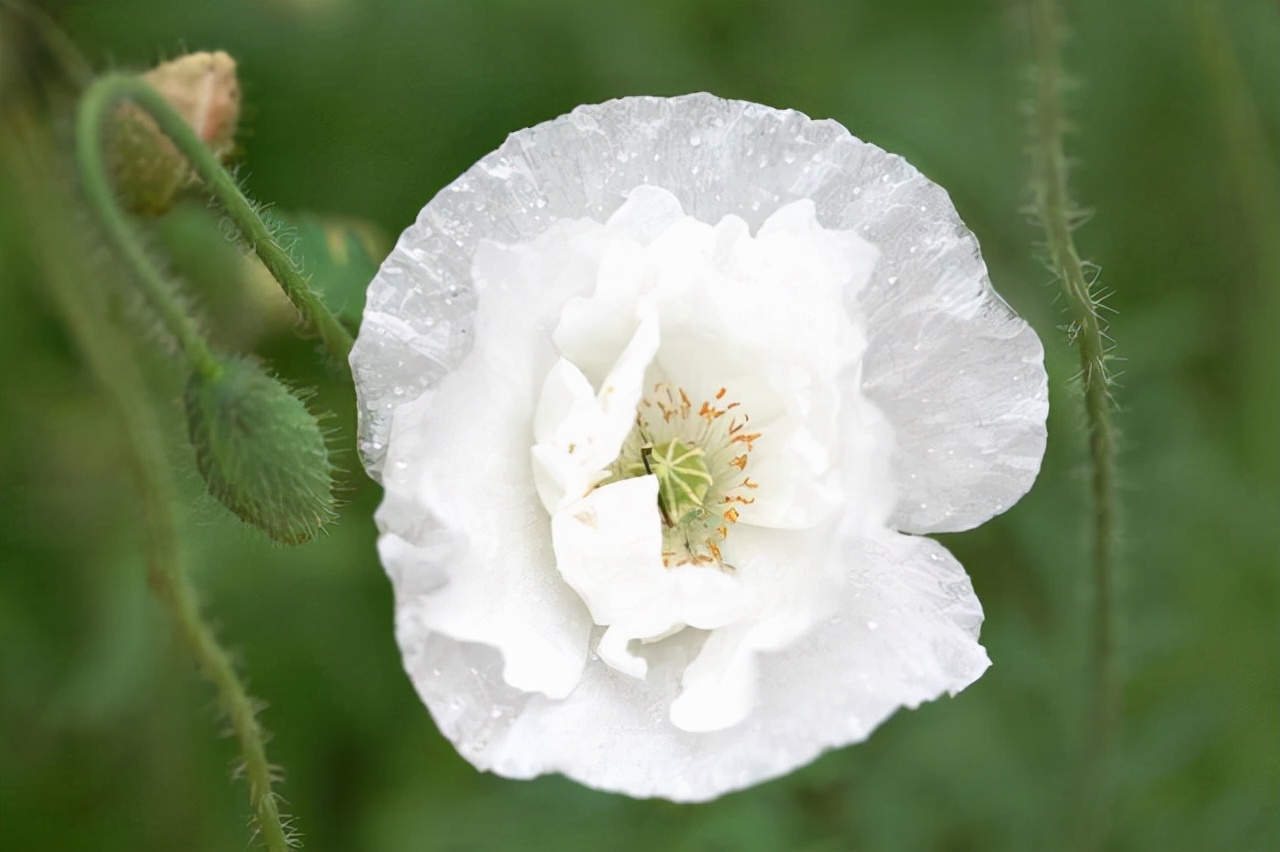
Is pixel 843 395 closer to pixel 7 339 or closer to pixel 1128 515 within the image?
pixel 1128 515

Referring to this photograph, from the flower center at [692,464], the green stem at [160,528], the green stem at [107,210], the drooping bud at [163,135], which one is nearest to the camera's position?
the green stem at [107,210]

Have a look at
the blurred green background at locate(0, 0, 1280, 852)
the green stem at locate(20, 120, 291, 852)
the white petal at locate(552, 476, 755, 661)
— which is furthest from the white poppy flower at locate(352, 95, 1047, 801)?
the blurred green background at locate(0, 0, 1280, 852)

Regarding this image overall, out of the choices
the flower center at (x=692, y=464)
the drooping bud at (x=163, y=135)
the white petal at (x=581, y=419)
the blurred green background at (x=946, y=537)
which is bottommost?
the blurred green background at (x=946, y=537)

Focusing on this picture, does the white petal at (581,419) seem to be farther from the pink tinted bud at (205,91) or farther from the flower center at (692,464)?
the pink tinted bud at (205,91)

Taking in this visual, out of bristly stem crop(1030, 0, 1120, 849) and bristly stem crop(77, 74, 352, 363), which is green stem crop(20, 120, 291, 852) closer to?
bristly stem crop(77, 74, 352, 363)

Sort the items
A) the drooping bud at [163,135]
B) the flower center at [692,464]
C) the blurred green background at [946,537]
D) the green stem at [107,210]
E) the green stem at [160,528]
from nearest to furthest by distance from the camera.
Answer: the green stem at [107,210]
the green stem at [160,528]
the flower center at [692,464]
the drooping bud at [163,135]
the blurred green background at [946,537]

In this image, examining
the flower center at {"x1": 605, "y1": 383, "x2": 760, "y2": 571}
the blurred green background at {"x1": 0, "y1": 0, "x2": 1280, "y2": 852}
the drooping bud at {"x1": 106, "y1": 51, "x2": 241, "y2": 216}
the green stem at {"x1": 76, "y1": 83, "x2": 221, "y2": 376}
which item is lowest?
the blurred green background at {"x1": 0, "y1": 0, "x2": 1280, "y2": 852}

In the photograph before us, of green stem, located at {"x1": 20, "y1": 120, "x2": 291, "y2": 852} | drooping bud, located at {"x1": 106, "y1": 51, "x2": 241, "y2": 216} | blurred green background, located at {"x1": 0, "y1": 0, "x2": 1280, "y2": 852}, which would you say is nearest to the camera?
green stem, located at {"x1": 20, "y1": 120, "x2": 291, "y2": 852}

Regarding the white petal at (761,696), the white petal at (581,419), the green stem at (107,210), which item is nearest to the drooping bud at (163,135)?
the green stem at (107,210)
